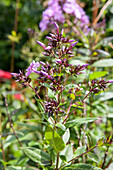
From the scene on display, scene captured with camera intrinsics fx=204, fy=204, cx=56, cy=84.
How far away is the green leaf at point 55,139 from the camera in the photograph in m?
0.50

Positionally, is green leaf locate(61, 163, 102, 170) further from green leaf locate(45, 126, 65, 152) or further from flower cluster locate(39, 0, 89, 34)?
flower cluster locate(39, 0, 89, 34)

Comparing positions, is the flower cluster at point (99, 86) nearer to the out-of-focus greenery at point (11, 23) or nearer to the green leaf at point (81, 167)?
the green leaf at point (81, 167)

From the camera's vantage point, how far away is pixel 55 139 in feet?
1.65

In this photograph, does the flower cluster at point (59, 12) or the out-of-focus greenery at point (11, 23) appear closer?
the flower cluster at point (59, 12)

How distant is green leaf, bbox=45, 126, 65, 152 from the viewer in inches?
19.6

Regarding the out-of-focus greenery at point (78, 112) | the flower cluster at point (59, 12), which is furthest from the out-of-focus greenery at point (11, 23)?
the flower cluster at point (59, 12)

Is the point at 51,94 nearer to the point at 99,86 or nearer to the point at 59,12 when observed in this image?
the point at 99,86

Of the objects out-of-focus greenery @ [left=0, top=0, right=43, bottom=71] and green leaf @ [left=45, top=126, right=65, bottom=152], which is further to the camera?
out-of-focus greenery @ [left=0, top=0, right=43, bottom=71]

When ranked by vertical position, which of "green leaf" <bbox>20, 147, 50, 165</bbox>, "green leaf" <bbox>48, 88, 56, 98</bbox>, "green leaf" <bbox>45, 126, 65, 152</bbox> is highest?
"green leaf" <bbox>48, 88, 56, 98</bbox>

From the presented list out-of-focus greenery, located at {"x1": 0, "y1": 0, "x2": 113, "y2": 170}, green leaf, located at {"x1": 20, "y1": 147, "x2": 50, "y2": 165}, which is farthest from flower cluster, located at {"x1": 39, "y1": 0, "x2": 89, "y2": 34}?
green leaf, located at {"x1": 20, "y1": 147, "x2": 50, "y2": 165}

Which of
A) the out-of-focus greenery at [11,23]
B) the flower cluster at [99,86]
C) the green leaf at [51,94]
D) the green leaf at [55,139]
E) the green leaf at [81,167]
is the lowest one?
the green leaf at [81,167]

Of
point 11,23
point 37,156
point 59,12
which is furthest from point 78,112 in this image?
point 11,23

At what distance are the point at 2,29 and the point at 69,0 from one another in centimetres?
425

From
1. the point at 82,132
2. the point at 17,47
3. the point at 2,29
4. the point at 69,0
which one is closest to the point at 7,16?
the point at 2,29
